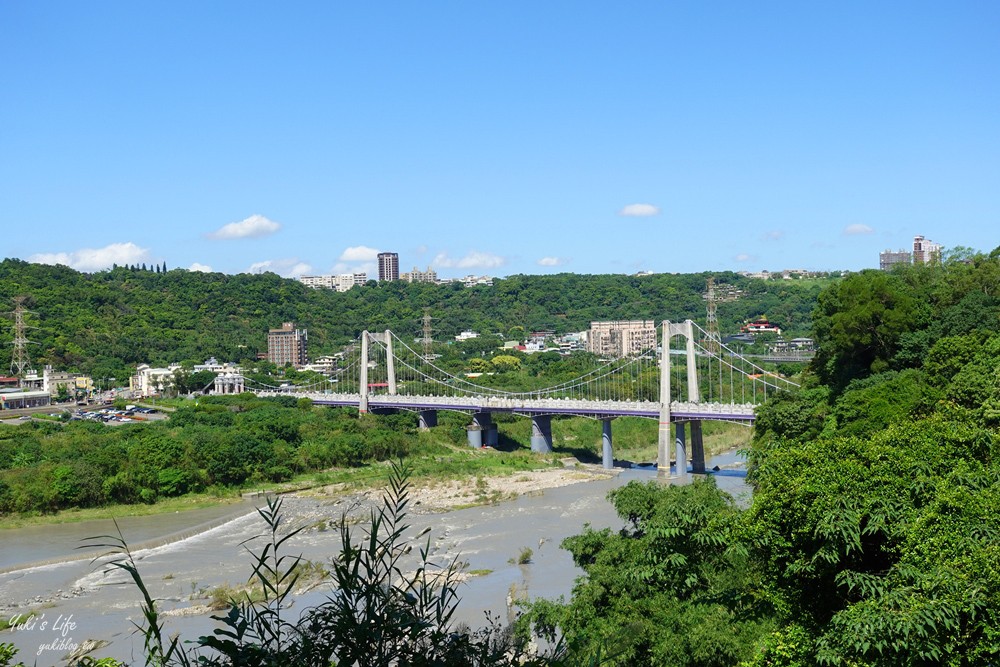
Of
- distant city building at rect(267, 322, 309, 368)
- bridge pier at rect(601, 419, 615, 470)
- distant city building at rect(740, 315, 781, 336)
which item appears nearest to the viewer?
bridge pier at rect(601, 419, 615, 470)

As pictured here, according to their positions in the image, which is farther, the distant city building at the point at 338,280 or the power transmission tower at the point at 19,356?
the distant city building at the point at 338,280

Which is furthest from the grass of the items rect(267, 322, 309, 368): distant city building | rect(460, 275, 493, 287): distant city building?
rect(460, 275, 493, 287): distant city building

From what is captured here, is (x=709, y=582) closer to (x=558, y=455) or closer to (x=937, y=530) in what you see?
(x=937, y=530)

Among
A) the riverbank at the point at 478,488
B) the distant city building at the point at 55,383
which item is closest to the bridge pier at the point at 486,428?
the riverbank at the point at 478,488

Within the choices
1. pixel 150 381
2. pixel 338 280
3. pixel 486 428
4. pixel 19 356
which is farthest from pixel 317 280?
pixel 486 428

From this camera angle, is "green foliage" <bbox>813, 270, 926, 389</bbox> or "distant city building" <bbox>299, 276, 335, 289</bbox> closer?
"green foliage" <bbox>813, 270, 926, 389</bbox>

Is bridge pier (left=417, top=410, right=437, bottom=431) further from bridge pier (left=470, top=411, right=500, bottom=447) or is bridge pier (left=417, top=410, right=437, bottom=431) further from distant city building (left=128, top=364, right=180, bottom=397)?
distant city building (left=128, top=364, right=180, bottom=397)

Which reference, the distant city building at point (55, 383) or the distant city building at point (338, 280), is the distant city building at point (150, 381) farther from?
the distant city building at point (338, 280)
